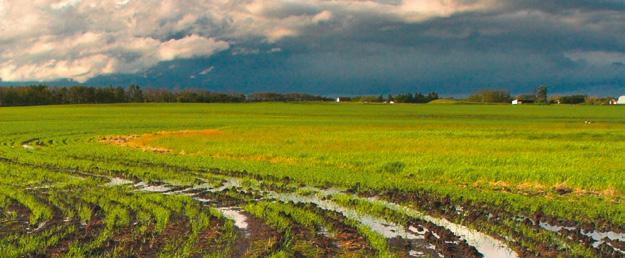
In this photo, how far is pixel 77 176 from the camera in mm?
23234

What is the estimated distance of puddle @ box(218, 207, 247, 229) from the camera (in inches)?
557

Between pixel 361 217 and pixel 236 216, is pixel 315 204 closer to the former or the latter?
pixel 361 217

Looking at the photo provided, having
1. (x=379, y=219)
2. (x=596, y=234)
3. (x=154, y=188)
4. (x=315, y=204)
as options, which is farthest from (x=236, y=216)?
(x=596, y=234)

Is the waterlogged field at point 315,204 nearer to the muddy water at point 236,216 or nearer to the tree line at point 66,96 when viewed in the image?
the muddy water at point 236,216

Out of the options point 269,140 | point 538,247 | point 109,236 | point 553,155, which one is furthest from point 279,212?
point 269,140

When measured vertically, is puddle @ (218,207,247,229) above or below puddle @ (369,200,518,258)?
above

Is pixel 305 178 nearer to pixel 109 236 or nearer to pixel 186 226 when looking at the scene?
pixel 186 226

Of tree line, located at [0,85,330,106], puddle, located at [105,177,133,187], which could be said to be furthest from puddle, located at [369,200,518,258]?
tree line, located at [0,85,330,106]

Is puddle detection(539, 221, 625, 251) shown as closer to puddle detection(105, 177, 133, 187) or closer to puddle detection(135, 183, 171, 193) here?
puddle detection(135, 183, 171, 193)

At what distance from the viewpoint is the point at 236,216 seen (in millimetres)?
15242

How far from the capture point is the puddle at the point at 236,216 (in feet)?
46.4

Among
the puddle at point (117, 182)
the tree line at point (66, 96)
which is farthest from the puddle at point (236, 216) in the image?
the tree line at point (66, 96)

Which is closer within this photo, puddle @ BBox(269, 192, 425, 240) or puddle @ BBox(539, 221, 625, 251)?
puddle @ BBox(539, 221, 625, 251)

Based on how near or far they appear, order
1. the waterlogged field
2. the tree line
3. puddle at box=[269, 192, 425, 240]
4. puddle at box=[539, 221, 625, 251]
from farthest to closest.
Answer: the tree line, puddle at box=[269, 192, 425, 240], puddle at box=[539, 221, 625, 251], the waterlogged field
